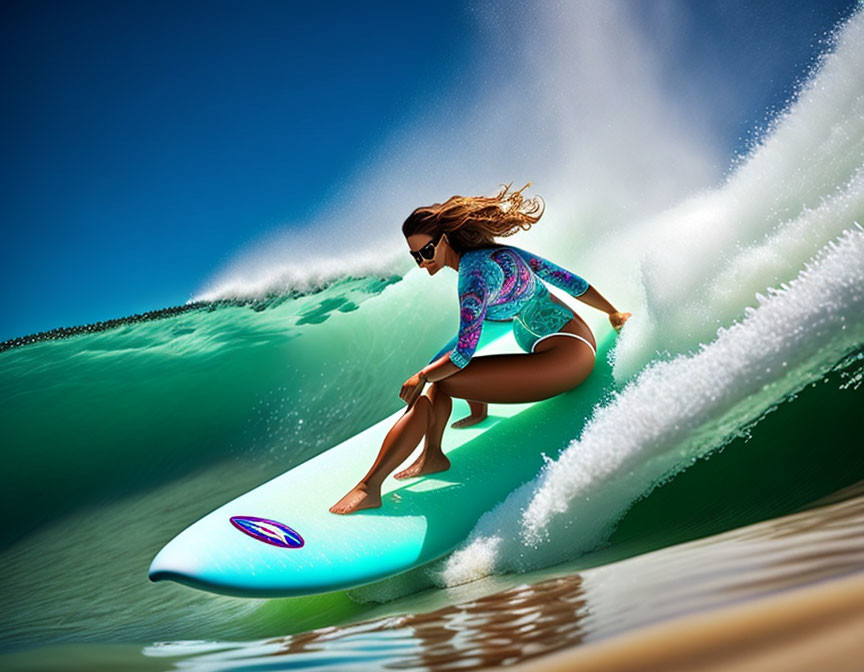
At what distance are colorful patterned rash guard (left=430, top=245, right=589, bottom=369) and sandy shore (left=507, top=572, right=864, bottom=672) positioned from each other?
93cm

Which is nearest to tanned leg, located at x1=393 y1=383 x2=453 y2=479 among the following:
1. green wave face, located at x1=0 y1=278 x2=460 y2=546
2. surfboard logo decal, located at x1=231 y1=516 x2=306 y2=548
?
surfboard logo decal, located at x1=231 y1=516 x2=306 y2=548

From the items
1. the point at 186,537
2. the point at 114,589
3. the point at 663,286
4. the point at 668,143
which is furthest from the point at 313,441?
the point at 668,143

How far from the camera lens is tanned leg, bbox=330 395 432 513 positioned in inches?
60.6

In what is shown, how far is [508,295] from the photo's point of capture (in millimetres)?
1628

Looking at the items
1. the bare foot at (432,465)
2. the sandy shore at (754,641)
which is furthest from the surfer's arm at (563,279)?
the sandy shore at (754,641)

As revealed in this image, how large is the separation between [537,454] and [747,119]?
4.16 meters

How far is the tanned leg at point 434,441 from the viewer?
160 cm

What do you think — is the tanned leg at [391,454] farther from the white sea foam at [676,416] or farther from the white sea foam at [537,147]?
the white sea foam at [537,147]

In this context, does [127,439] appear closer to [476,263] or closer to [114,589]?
[114,589]

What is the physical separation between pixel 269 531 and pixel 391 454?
1.07 feet

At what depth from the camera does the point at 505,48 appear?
538cm

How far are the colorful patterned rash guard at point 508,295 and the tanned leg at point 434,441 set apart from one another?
Answer: 0.10m

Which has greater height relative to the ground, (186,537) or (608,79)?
(608,79)

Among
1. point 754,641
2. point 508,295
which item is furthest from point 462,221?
point 754,641
